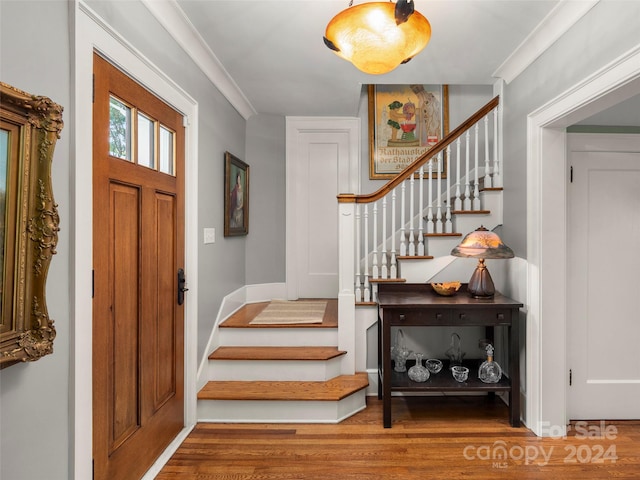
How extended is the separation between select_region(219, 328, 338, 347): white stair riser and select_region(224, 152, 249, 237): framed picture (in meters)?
0.87

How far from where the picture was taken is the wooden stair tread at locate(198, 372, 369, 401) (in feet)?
8.49

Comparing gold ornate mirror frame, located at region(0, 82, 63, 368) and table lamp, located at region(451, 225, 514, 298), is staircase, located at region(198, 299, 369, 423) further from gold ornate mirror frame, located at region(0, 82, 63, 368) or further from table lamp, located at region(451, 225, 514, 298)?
gold ornate mirror frame, located at region(0, 82, 63, 368)

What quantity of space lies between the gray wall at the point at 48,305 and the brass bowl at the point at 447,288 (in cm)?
229

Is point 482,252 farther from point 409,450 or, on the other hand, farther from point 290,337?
point 290,337

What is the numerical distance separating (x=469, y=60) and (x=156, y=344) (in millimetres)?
2778

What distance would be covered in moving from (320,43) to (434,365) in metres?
2.38

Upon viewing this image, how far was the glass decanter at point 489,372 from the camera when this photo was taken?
261 centimetres

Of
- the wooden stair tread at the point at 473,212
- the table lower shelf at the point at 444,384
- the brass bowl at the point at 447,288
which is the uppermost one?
the wooden stair tread at the point at 473,212

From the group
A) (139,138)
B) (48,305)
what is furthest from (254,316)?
(48,305)

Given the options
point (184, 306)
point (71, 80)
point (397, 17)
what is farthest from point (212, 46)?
point (184, 306)

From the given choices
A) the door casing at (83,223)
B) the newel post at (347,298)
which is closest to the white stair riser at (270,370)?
the newel post at (347,298)

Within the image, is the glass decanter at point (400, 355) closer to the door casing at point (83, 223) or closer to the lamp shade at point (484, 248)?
the lamp shade at point (484, 248)

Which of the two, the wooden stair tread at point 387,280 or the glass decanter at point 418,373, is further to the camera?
the wooden stair tread at point 387,280

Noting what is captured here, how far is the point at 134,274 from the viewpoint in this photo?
1893 mm
